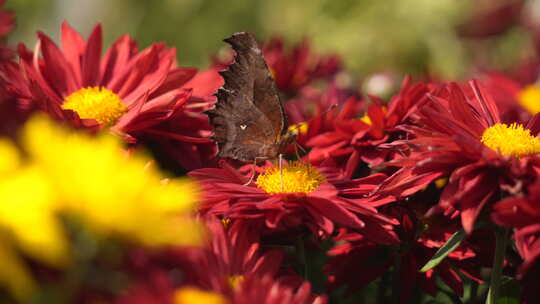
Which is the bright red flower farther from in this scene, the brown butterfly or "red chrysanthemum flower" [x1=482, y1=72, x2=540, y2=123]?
"red chrysanthemum flower" [x1=482, y1=72, x2=540, y2=123]

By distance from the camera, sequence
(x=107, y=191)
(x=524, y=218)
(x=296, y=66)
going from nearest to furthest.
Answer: (x=107, y=191) < (x=524, y=218) < (x=296, y=66)

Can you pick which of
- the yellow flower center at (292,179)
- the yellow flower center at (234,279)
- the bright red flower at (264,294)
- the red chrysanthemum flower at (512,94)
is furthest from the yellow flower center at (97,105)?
the red chrysanthemum flower at (512,94)

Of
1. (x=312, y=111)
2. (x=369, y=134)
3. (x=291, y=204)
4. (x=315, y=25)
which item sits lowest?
(x=291, y=204)

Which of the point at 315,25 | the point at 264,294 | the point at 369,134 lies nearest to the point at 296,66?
the point at 369,134

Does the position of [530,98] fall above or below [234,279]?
above

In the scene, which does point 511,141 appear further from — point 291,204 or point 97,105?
point 97,105

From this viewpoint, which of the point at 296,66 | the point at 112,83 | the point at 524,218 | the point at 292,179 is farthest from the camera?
the point at 296,66

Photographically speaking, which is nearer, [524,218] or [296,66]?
[524,218]
